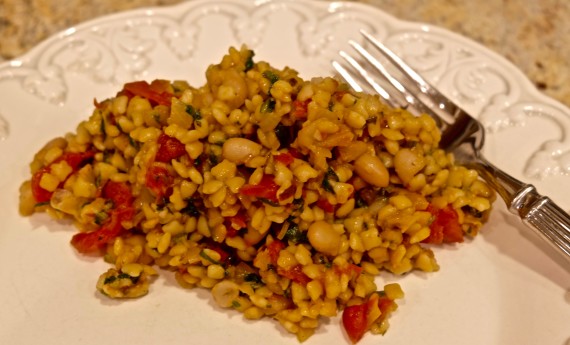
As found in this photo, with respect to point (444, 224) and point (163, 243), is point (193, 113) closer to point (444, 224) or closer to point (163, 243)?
point (163, 243)

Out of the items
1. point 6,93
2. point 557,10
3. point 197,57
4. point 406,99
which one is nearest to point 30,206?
point 6,93

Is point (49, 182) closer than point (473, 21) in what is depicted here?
Yes

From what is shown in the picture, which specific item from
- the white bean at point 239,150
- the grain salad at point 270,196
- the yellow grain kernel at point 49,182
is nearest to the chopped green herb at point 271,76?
the grain salad at point 270,196

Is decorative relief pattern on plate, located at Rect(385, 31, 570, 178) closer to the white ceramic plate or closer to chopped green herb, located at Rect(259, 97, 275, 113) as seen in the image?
the white ceramic plate

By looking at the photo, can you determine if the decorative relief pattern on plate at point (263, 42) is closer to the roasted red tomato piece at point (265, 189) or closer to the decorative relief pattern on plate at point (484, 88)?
the decorative relief pattern on plate at point (484, 88)

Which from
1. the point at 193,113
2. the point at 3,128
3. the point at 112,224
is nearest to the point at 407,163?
the point at 193,113

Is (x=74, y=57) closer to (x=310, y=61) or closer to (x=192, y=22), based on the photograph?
(x=192, y=22)

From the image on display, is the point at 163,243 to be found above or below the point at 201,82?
below

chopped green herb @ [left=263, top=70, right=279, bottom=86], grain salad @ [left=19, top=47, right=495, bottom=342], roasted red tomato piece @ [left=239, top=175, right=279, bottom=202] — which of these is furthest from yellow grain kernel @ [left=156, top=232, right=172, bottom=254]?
chopped green herb @ [left=263, top=70, right=279, bottom=86]
